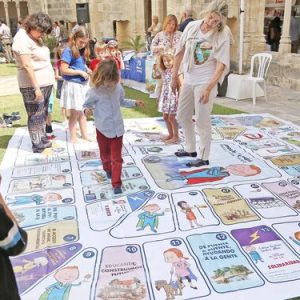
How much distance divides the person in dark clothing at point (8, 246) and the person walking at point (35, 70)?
2.79m

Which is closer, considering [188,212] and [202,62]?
[188,212]

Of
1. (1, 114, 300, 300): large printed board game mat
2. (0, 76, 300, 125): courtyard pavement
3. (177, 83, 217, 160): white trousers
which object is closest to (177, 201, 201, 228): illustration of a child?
(1, 114, 300, 300): large printed board game mat

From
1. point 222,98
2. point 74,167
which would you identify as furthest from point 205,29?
point 222,98

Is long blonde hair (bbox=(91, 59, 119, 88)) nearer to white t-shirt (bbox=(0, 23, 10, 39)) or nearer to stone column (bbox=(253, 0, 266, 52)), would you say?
stone column (bbox=(253, 0, 266, 52))

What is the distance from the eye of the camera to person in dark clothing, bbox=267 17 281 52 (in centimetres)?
1012

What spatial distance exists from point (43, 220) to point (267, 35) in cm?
919

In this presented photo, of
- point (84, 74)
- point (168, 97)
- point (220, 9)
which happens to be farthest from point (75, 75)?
point (220, 9)

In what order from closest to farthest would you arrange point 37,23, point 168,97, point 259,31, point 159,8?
1. point 37,23
2. point 168,97
3. point 259,31
4. point 159,8

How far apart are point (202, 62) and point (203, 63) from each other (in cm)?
1

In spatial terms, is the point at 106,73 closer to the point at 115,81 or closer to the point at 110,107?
the point at 115,81

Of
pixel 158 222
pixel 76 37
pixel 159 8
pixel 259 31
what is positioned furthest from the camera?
pixel 159 8

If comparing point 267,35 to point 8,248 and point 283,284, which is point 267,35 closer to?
point 283,284

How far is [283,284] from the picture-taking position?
2152 mm

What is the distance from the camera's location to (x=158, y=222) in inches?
111
